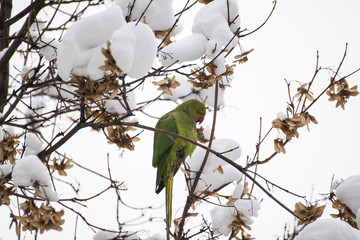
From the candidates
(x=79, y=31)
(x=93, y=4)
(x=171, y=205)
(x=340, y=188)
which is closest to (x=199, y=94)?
(x=171, y=205)

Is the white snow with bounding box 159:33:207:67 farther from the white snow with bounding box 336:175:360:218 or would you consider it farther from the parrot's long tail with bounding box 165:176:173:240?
the parrot's long tail with bounding box 165:176:173:240

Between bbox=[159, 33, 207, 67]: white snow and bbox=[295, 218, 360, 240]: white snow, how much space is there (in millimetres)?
1219

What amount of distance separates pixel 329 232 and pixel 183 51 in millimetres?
1314

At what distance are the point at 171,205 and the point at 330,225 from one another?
163cm

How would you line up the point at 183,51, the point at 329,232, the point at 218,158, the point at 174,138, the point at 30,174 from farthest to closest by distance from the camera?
1. the point at 174,138
2. the point at 218,158
3. the point at 183,51
4. the point at 30,174
5. the point at 329,232

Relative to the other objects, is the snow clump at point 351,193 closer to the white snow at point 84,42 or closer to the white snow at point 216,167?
the white snow at point 216,167

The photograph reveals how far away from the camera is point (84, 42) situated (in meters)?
1.73

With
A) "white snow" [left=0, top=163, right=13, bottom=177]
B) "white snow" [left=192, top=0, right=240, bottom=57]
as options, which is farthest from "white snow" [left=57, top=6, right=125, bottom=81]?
"white snow" [left=0, top=163, right=13, bottom=177]

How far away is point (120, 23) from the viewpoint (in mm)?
1760

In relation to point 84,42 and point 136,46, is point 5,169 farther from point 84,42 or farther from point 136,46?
point 136,46

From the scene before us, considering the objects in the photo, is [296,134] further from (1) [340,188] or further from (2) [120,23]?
(2) [120,23]

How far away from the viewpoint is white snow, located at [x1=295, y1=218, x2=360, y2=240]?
1.70 metres

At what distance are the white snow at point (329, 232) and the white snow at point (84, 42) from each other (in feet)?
4.25

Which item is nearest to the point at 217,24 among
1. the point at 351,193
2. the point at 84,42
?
the point at 84,42
